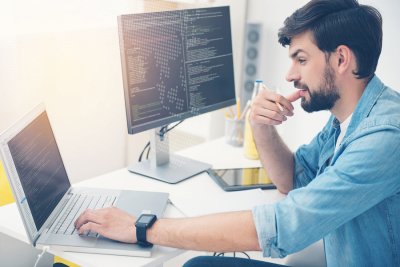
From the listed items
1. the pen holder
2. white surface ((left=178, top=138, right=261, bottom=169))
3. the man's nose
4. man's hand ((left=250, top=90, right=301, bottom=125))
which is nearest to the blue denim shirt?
the man's nose

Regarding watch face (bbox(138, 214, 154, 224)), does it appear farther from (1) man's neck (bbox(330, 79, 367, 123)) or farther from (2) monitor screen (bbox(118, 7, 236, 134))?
(1) man's neck (bbox(330, 79, 367, 123))

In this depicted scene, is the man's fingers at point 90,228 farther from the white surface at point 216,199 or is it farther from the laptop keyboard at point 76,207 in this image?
the white surface at point 216,199

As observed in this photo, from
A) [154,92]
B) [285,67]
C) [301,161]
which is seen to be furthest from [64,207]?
[285,67]

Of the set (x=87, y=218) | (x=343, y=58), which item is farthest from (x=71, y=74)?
(x=343, y=58)

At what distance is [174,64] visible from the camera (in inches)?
56.4

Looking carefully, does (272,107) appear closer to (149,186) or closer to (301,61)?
(301,61)

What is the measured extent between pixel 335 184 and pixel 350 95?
0.31 meters

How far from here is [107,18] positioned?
6.28 ft

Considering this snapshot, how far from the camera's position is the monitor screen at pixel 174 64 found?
51.8 inches

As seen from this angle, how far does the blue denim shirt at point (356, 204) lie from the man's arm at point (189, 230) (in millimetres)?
40

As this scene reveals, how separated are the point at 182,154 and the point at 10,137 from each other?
0.80 meters

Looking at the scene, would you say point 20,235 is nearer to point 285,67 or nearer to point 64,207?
point 64,207

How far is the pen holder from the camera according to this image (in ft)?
5.91

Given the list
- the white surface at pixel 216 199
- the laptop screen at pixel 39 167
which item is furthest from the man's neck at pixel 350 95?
the laptop screen at pixel 39 167
